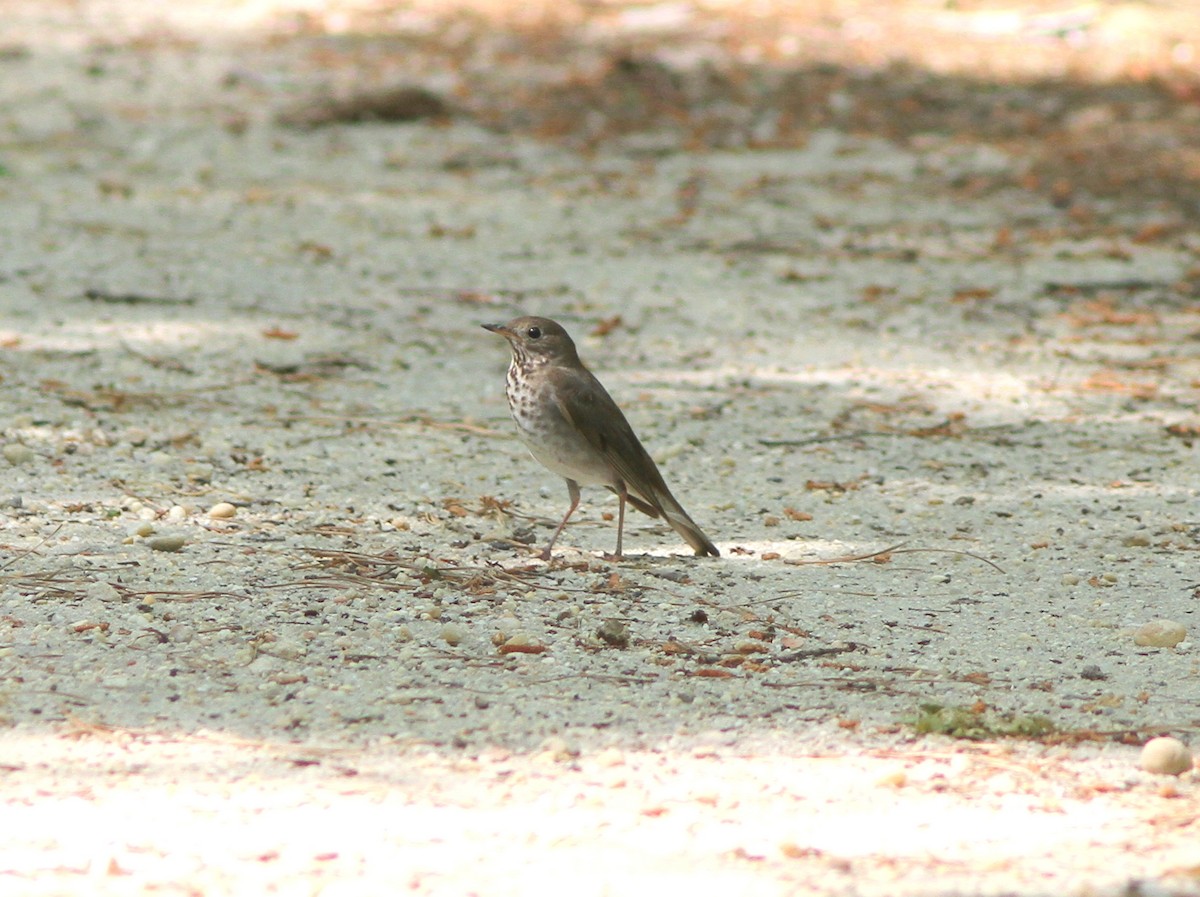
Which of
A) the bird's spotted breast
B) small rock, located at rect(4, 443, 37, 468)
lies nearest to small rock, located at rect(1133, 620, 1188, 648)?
the bird's spotted breast

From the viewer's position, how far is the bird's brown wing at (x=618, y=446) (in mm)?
4691

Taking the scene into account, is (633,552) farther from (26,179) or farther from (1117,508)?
(26,179)

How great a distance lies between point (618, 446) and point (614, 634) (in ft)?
2.81

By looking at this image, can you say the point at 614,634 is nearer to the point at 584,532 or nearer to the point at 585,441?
the point at 585,441

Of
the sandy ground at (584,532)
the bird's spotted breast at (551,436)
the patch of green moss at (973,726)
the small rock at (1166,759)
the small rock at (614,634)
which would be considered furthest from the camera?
the bird's spotted breast at (551,436)

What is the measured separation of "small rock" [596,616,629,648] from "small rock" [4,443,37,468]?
220 centimetres

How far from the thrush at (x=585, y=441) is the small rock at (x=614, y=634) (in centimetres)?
64

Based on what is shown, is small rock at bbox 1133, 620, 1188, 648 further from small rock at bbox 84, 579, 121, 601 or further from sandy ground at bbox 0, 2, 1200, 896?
small rock at bbox 84, 579, 121, 601

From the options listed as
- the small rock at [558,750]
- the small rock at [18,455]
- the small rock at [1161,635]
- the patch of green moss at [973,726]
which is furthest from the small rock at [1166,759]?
the small rock at [18,455]

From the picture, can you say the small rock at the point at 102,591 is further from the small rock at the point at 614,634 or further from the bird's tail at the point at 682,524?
the bird's tail at the point at 682,524

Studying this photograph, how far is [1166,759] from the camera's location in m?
3.30

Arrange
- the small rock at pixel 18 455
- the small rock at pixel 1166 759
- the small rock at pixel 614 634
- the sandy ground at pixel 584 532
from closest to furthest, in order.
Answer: the sandy ground at pixel 584 532
the small rock at pixel 1166 759
the small rock at pixel 614 634
the small rock at pixel 18 455

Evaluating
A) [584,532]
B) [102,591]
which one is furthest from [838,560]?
[102,591]

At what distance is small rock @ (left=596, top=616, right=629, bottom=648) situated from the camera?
3982 mm
